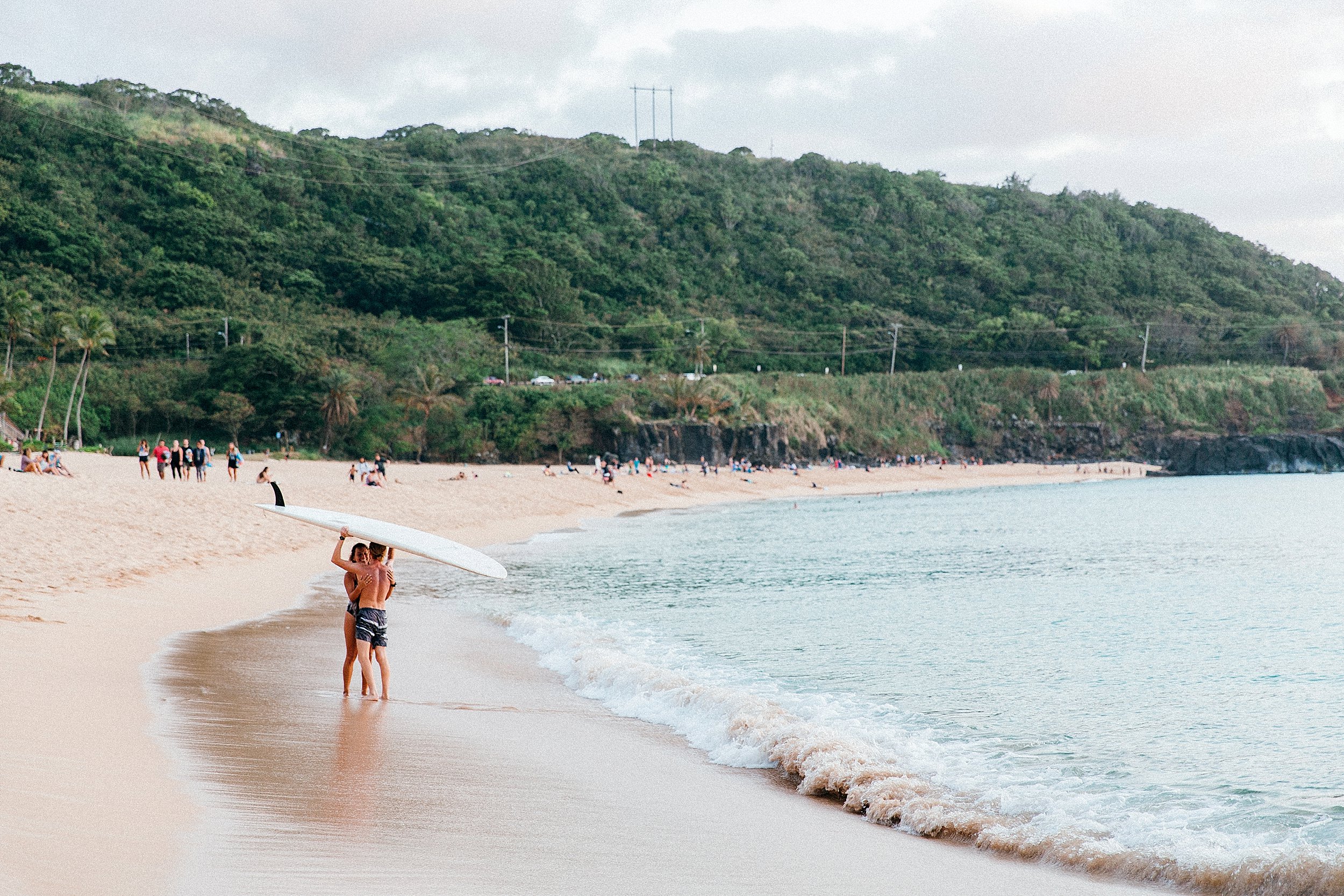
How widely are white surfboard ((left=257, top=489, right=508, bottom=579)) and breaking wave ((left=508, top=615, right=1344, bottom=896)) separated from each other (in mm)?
2036

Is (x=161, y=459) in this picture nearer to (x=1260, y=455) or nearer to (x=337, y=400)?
(x=337, y=400)

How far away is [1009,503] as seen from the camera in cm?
4247

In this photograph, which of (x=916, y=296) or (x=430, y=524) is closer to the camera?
(x=430, y=524)

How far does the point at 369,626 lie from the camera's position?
8289 millimetres

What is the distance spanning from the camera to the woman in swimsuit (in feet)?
27.0

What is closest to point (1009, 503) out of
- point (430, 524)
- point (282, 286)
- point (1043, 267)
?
point (430, 524)

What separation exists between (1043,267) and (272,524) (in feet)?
308

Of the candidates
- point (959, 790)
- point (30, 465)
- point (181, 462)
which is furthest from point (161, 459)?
point (959, 790)

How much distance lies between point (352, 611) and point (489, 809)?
339 centimetres

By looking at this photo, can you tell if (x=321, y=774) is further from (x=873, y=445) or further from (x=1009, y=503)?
(x=873, y=445)

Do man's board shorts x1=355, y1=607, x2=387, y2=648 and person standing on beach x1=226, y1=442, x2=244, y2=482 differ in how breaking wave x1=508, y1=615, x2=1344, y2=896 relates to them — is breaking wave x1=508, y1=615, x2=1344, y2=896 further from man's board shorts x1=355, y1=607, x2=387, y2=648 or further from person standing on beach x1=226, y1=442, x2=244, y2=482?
person standing on beach x1=226, y1=442, x2=244, y2=482

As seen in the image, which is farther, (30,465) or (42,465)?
(42,465)

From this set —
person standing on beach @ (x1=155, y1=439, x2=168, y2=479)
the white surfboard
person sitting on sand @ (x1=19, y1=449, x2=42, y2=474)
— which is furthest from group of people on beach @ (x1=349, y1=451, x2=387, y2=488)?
the white surfboard

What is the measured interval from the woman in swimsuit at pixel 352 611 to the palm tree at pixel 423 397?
50.7 m
